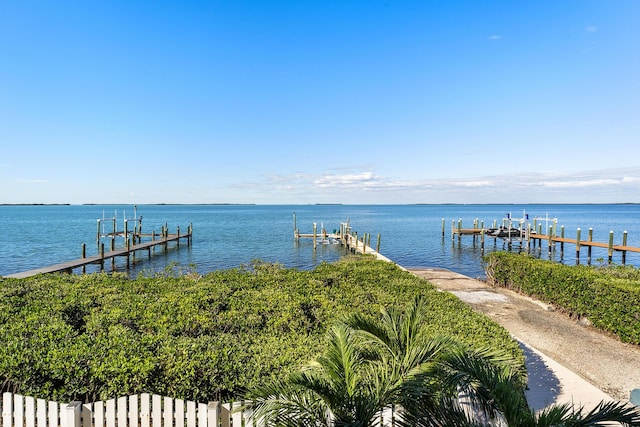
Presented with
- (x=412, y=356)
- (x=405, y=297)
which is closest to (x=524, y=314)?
(x=405, y=297)

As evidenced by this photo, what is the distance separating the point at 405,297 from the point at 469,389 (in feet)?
16.3

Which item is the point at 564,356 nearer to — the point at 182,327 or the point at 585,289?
the point at 585,289

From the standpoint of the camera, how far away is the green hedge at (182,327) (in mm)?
5074

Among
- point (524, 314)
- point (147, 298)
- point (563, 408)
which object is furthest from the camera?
point (524, 314)

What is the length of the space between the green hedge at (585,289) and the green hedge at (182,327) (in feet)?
17.7

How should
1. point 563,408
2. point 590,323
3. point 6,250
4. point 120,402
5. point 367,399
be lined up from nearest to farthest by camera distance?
1. point 563,408
2. point 367,399
3. point 120,402
4. point 590,323
5. point 6,250

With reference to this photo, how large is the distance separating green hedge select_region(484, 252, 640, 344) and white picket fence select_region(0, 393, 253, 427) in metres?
11.1

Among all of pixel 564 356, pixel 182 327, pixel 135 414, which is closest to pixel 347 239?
pixel 564 356

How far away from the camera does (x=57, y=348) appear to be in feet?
18.4

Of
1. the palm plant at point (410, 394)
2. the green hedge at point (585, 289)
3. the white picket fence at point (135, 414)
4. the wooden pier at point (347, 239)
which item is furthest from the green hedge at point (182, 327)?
the wooden pier at point (347, 239)

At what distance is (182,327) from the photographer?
6.95 m

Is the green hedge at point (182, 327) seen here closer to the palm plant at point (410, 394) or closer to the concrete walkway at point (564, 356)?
the palm plant at point (410, 394)

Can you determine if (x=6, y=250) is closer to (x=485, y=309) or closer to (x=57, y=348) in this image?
(x=57, y=348)

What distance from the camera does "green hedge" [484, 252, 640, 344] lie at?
1012cm
